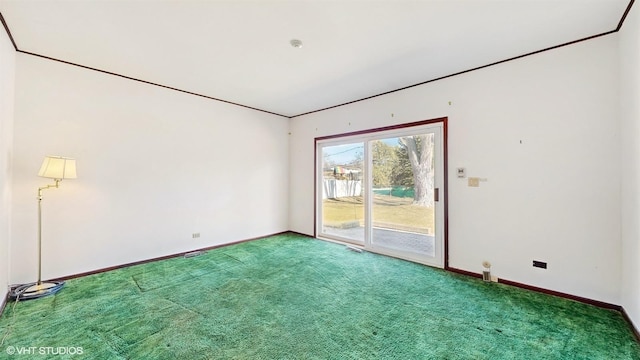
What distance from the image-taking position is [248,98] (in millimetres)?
4812

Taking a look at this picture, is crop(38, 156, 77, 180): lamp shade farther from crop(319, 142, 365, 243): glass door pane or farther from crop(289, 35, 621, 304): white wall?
crop(289, 35, 621, 304): white wall

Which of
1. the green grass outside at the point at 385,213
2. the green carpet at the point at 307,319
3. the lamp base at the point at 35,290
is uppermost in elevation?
the green grass outside at the point at 385,213

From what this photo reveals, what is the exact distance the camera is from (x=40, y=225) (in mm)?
3033

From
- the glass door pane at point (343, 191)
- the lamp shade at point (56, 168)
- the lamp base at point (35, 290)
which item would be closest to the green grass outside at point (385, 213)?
the glass door pane at point (343, 191)

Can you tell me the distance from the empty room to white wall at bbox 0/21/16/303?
0.04 metres

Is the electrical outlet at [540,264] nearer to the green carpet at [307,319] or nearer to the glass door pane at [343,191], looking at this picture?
the green carpet at [307,319]

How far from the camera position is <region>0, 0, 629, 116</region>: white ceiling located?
2281 mm

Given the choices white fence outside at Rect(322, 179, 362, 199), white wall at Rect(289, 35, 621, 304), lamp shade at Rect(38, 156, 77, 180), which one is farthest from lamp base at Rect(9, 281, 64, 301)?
white wall at Rect(289, 35, 621, 304)

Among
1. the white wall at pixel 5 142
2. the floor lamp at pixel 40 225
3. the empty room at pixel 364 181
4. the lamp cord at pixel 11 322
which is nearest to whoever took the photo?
the lamp cord at pixel 11 322

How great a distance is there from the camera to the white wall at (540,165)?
8.84ft

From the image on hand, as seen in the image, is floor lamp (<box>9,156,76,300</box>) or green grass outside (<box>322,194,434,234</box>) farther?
green grass outside (<box>322,194,434,234</box>)

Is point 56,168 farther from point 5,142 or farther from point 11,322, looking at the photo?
point 11,322

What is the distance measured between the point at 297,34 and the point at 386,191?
116 inches

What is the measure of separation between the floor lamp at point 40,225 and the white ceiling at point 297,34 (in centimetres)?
135
